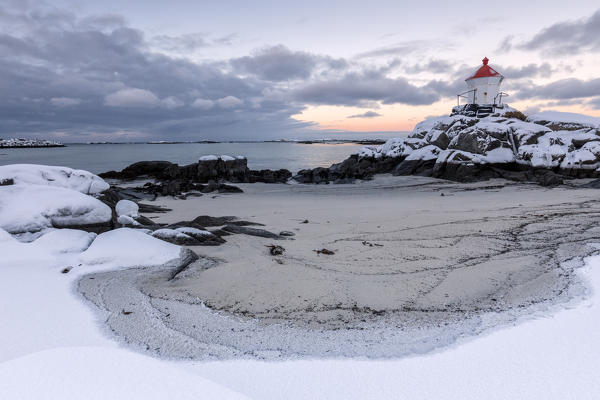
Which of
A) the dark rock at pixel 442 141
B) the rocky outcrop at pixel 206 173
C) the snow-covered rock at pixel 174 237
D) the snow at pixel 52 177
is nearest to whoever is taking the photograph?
the snow-covered rock at pixel 174 237

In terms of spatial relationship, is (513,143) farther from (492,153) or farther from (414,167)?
(414,167)

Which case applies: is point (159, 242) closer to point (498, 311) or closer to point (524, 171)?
point (498, 311)

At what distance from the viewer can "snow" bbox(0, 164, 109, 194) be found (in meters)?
7.88

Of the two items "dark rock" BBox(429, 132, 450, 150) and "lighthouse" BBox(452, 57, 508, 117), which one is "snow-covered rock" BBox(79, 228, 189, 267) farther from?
"lighthouse" BBox(452, 57, 508, 117)

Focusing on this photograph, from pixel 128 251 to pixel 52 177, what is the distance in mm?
4621

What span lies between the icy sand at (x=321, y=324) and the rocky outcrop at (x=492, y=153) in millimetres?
17323

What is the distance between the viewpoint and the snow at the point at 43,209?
6.10 m

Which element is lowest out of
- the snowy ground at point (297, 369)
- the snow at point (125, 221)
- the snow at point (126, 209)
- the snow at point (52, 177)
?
the snowy ground at point (297, 369)

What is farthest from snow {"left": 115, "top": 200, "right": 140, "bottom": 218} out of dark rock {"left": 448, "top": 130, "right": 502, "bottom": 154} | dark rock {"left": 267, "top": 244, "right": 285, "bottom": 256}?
dark rock {"left": 448, "top": 130, "right": 502, "bottom": 154}

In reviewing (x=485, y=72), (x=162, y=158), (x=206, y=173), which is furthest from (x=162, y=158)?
(x=485, y=72)

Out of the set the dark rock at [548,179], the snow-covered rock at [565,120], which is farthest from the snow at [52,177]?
the snow-covered rock at [565,120]

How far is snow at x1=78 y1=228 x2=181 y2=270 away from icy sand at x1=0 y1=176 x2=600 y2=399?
0.13 metres

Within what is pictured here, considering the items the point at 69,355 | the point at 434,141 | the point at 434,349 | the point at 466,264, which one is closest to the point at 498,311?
the point at 434,349

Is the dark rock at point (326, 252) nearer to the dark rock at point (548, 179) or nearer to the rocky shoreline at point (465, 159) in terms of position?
the rocky shoreline at point (465, 159)
